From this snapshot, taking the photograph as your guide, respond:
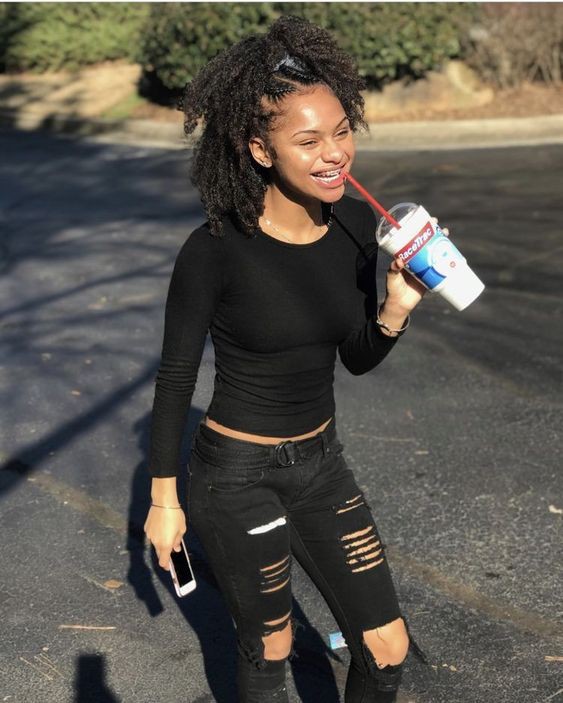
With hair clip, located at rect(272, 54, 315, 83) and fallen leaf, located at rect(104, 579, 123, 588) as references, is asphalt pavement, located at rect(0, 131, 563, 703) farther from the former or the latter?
hair clip, located at rect(272, 54, 315, 83)

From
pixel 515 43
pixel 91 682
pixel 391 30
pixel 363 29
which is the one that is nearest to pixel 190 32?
pixel 363 29

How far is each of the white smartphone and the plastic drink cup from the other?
1.02 m

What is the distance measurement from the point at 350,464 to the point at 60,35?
677 inches

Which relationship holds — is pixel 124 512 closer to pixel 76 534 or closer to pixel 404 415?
pixel 76 534

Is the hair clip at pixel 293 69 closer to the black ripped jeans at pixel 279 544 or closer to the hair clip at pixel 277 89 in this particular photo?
the hair clip at pixel 277 89

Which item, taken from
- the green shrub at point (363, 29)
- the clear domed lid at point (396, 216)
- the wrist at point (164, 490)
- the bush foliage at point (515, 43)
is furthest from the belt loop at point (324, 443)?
the bush foliage at point (515, 43)

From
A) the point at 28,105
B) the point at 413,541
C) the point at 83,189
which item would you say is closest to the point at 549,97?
the point at 83,189

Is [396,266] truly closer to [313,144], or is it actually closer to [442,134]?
[313,144]

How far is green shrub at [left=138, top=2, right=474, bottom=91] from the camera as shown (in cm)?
1656

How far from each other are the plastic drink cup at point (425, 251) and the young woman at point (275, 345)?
6cm

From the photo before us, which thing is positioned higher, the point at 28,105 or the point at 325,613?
the point at 325,613

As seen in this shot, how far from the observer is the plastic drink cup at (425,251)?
2875 millimetres

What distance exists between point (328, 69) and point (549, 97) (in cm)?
1460

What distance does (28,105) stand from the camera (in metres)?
19.4
